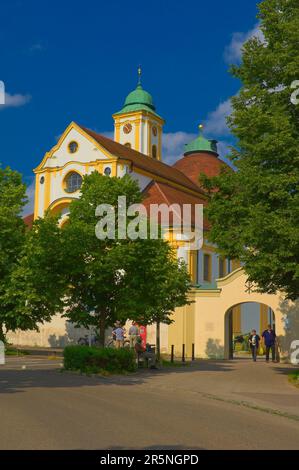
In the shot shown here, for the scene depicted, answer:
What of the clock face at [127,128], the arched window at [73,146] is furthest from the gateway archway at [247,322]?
the clock face at [127,128]

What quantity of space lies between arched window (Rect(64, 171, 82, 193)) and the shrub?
96.2ft

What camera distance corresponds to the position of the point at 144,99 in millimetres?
70688

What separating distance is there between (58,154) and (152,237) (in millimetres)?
29600

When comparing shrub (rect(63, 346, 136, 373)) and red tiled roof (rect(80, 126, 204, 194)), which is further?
red tiled roof (rect(80, 126, 204, 194))

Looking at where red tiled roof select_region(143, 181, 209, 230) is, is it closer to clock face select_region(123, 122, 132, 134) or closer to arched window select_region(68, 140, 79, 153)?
arched window select_region(68, 140, 79, 153)

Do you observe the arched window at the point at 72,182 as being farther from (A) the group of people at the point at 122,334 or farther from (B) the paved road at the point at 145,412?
(B) the paved road at the point at 145,412

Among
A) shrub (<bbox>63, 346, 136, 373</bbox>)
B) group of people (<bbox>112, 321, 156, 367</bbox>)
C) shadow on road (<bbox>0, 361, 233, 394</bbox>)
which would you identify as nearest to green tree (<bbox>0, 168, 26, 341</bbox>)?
group of people (<bbox>112, 321, 156, 367</bbox>)

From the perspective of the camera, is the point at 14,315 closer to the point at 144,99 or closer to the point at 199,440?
the point at 199,440

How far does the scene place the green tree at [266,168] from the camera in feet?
60.8

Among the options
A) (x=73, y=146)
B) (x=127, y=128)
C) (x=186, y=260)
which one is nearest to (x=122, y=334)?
(x=186, y=260)

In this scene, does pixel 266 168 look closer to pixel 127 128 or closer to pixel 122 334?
pixel 122 334

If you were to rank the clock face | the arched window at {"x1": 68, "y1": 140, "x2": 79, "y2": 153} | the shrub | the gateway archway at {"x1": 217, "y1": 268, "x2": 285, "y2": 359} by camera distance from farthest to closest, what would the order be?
the clock face
the arched window at {"x1": 68, "y1": 140, "x2": 79, "y2": 153}
the gateway archway at {"x1": 217, "y1": 268, "x2": 285, "y2": 359}
the shrub

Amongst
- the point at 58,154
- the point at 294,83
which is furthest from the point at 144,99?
the point at 294,83

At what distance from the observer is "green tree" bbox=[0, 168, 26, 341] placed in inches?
1123
